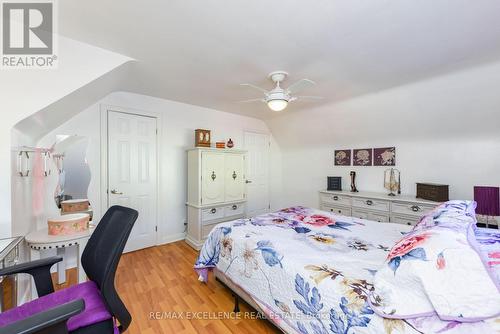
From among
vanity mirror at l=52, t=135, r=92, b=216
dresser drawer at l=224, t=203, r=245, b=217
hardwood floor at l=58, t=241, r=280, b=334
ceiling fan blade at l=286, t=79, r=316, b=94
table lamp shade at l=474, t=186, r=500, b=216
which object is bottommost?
hardwood floor at l=58, t=241, r=280, b=334

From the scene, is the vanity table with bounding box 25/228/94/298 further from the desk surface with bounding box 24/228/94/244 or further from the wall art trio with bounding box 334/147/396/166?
the wall art trio with bounding box 334/147/396/166

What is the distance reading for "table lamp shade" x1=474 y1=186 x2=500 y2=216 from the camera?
2189mm

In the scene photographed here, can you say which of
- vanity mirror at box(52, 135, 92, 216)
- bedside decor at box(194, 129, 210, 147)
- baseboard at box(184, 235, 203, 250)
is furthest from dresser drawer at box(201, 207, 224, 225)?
vanity mirror at box(52, 135, 92, 216)

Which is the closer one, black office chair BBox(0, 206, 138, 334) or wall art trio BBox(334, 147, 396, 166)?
black office chair BBox(0, 206, 138, 334)

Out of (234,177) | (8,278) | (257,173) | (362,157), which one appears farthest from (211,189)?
(362,157)

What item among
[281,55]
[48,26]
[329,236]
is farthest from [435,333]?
Result: [48,26]

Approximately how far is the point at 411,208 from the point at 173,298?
128 inches

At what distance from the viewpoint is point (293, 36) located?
1.75 m

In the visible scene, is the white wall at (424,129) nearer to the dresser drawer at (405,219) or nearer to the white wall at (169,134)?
the dresser drawer at (405,219)

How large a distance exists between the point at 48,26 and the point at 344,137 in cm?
410

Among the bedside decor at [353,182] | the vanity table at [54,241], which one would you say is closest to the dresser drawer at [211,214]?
the vanity table at [54,241]

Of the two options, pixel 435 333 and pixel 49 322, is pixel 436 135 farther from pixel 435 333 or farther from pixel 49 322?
pixel 49 322

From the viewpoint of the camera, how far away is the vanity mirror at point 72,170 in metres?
2.40

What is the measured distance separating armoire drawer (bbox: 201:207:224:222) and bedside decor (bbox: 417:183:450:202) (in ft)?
10.1
